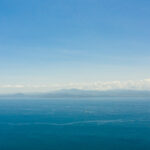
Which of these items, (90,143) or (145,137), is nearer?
(90,143)

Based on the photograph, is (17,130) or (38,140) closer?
(38,140)

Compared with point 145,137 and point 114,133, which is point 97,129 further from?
point 145,137

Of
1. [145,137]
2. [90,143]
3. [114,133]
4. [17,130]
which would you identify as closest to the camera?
[90,143]

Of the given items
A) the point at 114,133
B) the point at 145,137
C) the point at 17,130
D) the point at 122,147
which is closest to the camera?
the point at 122,147

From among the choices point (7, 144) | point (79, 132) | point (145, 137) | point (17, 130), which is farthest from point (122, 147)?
point (17, 130)

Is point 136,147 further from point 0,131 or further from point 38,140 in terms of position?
point 0,131

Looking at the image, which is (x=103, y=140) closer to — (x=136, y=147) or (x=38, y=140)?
(x=136, y=147)

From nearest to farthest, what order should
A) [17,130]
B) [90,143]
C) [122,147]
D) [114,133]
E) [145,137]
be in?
[122,147] < [90,143] < [145,137] < [114,133] < [17,130]

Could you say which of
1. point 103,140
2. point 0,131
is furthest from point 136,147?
point 0,131

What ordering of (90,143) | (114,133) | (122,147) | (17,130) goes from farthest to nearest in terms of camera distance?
(17,130) < (114,133) < (90,143) < (122,147)
